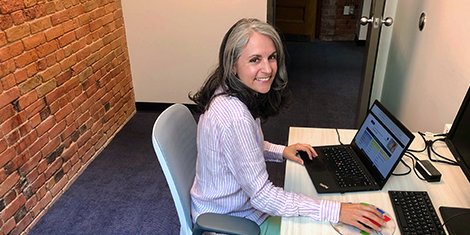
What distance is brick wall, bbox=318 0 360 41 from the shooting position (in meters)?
5.41

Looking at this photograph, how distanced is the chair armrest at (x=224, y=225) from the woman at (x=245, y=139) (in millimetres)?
89

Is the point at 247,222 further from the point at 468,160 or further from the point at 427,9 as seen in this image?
the point at 427,9

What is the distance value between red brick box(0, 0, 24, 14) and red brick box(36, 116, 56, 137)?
0.63 metres

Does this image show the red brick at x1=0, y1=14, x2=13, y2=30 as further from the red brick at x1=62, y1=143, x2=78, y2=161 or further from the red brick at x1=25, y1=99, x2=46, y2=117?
the red brick at x1=62, y1=143, x2=78, y2=161

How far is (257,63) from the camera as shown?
49.2 inches

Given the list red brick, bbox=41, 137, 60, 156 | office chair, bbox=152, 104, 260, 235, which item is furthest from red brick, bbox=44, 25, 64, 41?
office chair, bbox=152, 104, 260, 235

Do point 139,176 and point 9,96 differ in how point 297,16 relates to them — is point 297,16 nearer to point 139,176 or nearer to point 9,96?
point 139,176

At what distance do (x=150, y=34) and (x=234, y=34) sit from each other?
2.11m

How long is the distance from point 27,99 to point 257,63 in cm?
141

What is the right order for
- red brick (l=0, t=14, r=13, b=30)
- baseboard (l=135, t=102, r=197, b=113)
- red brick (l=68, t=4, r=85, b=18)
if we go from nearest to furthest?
red brick (l=0, t=14, r=13, b=30)
red brick (l=68, t=4, r=85, b=18)
baseboard (l=135, t=102, r=197, b=113)

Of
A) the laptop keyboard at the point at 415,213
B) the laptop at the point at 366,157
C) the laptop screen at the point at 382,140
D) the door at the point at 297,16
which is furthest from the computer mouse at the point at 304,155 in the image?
the door at the point at 297,16

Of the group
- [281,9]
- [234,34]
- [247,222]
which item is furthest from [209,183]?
[281,9]

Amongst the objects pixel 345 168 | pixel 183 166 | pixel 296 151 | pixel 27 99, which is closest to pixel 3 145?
pixel 27 99

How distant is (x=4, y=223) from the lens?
1.89 m
